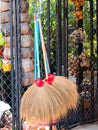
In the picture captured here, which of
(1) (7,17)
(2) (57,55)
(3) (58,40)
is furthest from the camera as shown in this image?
(3) (58,40)

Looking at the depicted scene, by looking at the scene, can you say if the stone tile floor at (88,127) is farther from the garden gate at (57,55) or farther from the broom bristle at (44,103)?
the broom bristle at (44,103)

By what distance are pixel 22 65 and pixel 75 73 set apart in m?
1.94

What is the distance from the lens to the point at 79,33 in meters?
4.44

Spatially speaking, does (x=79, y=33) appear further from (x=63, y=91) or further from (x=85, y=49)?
(x=63, y=91)

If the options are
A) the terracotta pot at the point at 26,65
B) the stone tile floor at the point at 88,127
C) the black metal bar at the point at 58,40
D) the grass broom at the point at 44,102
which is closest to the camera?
the grass broom at the point at 44,102

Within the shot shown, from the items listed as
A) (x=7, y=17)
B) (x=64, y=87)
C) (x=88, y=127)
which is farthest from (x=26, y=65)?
(x=88, y=127)

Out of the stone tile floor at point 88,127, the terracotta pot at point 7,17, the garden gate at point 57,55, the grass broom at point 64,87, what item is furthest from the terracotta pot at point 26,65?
the stone tile floor at point 88,127

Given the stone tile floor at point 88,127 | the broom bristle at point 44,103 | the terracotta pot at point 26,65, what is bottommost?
the stone tile floor at point 88,127

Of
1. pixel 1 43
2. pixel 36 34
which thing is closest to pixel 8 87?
pixel 1 43

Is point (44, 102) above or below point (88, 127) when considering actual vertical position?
above

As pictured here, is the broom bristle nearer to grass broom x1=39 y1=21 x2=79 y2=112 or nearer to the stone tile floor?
grass broom x1=39 y1=21 x2=79 y2=112

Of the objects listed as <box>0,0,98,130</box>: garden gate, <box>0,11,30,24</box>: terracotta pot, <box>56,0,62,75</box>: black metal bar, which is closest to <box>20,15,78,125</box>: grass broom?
<box>0,0,98,130</box>: garden gate

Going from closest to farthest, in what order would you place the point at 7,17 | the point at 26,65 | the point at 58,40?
the point at 26,65 < the point at 7,17 < the point at 58,40

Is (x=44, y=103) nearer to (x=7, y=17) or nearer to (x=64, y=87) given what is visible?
(x=64, y=87)
